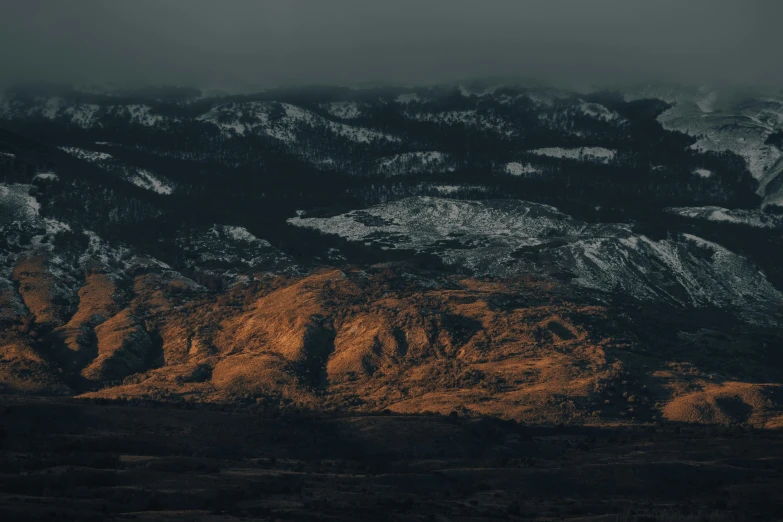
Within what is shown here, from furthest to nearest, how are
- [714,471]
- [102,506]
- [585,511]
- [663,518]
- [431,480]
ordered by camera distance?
[714,471], [431,480], [585,511], [663,518], [102,506]

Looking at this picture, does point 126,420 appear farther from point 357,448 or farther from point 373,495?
point 373,495

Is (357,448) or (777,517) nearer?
(777,517)

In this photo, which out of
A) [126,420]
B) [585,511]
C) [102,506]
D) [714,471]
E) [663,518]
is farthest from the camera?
[126,420]

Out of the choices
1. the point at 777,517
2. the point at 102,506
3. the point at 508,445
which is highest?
the point at 102,506

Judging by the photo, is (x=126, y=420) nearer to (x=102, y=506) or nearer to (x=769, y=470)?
(x=102, y=506)

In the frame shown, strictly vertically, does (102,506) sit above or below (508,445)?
above

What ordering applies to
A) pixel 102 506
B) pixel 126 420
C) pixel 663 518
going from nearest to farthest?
pixel 102 506 → pixel 663 518 → pixel 126 420

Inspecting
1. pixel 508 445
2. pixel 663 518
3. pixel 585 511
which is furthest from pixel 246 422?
pixel 663 518

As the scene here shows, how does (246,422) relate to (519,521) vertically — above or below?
below

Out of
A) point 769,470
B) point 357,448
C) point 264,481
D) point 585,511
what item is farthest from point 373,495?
point 769,470
